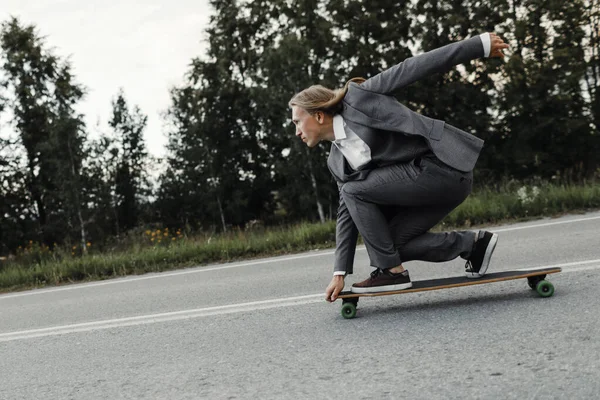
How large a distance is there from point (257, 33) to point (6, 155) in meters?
15.0

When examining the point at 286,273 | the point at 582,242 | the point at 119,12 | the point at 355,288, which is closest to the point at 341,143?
the point at 355,288

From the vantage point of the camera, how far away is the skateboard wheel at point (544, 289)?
13.0 ft

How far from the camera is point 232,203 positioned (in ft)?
105

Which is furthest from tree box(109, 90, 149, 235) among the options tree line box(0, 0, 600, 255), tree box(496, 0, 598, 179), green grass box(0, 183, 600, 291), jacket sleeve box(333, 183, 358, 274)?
jacket sleeve box(333, 183, 358, 274)

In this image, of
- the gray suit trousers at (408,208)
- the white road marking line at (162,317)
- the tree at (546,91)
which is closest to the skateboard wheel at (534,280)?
the gray suit trousers at (408,208)

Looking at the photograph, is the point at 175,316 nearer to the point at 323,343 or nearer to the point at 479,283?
the point at 323,343

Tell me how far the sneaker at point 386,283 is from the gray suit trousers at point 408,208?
0.08 metres

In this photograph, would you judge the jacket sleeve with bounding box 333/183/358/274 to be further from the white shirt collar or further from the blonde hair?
the blonde hair

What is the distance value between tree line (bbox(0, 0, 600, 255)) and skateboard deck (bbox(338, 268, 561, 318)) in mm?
20470

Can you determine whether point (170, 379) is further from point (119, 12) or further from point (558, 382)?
point (119, 12)

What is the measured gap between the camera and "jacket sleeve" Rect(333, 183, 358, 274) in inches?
170

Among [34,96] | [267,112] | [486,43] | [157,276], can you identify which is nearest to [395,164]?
[486,43]

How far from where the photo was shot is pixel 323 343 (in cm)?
373

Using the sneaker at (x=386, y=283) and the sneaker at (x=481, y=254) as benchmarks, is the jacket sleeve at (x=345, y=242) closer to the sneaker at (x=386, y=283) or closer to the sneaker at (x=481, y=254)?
the sneaker at (x=386, y=283)
